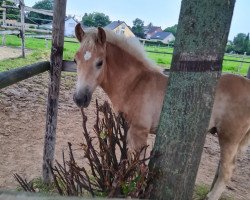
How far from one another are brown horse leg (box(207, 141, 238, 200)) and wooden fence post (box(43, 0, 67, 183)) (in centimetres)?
192

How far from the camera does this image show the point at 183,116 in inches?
73.3

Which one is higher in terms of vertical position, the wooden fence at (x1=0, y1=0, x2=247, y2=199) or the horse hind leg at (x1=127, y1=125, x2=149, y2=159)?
the wooden fence at (x1=0, y1=0, x2=247, y2=199)

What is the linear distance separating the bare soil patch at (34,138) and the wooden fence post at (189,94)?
6.95 feet

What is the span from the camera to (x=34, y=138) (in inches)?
183

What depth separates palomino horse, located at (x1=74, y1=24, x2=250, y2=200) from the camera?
315cm

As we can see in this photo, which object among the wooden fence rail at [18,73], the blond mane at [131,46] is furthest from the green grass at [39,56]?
the wooden fence rail at [18,73]

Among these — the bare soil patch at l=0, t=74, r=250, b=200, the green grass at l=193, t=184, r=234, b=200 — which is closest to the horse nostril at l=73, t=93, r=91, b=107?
the bare soil patch at l=0, t=74, r=250, b=200

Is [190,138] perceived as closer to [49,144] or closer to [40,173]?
[49,144]

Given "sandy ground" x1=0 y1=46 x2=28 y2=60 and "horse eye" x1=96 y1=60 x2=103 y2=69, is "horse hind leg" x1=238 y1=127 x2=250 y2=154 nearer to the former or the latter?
"horse eye" x1=96 y1=60 x2=103 y2=69

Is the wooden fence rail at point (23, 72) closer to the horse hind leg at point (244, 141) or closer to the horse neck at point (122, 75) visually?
the horse neck at point (122, 75)

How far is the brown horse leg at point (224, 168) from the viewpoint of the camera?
338 cm

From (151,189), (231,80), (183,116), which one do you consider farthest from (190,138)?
(231,80)

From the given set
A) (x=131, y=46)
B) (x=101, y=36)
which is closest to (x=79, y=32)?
(x=101, y=36)

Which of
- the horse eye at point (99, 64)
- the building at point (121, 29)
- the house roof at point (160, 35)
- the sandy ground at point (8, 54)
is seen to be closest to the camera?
the horse eye at point (99, 64)
